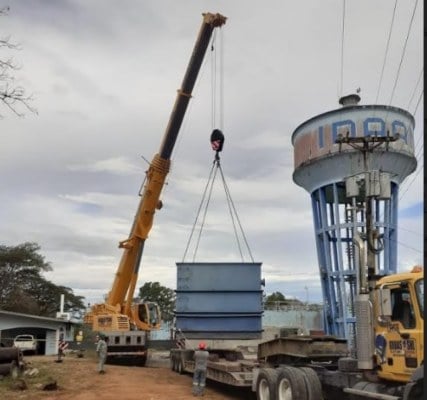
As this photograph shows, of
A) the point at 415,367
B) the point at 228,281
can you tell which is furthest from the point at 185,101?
the point at 415,367

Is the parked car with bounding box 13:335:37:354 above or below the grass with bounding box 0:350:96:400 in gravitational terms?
above

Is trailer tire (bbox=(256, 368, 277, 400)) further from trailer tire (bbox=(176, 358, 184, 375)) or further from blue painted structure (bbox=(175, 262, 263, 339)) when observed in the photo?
trailer tire (bbox=(176, 358, 184, 375))

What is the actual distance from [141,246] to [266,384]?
1502 centimetres

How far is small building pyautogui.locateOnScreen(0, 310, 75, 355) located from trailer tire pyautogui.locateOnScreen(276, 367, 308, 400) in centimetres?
2962

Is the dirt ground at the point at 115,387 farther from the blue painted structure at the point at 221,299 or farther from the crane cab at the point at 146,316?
the crane cab at the point at 146,316

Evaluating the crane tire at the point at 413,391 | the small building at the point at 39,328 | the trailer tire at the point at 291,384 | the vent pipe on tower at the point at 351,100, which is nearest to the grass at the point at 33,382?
the trailer tire at the point at 291,384

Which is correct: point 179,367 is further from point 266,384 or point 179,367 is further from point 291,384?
point 291,384

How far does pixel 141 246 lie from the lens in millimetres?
26281

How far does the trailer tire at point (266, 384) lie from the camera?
11662 mm

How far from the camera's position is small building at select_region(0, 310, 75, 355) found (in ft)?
123

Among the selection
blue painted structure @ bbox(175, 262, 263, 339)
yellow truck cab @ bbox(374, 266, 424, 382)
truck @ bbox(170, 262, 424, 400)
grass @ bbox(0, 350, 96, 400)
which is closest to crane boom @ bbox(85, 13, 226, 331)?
grass @ bbox(0, 350, 96, 400)

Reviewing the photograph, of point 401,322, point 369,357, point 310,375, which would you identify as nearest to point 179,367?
point 310,375

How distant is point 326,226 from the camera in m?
31.8

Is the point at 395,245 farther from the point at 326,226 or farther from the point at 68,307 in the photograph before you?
the point at 68,307
